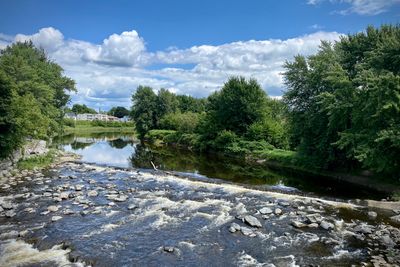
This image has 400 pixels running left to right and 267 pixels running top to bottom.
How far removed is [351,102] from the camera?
29391 millimetres

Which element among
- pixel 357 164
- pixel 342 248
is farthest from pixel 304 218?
pixel 357 164

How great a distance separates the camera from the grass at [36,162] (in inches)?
1220

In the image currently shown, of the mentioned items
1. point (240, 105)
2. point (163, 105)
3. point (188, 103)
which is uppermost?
point (188, 103)

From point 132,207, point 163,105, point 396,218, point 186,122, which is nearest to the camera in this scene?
point 396,218

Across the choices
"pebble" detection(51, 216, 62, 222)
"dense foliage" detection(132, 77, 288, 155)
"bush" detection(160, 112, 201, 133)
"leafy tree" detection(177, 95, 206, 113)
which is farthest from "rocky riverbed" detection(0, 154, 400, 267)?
"leafy tree" detection(177, 95, 206, 113)

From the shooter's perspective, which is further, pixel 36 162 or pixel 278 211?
pixel 36 162

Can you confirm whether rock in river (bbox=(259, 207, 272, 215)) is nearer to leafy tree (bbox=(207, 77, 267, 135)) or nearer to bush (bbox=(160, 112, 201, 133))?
leafy tree (bbox=(207, 77, 267, 135))

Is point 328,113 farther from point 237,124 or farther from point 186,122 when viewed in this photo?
point 186,122

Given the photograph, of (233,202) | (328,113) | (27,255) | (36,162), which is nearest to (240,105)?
(328,113)

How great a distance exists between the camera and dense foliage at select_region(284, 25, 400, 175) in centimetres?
2413

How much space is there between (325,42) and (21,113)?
1245 inches

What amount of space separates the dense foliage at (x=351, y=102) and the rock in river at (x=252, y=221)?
11041 millimetres

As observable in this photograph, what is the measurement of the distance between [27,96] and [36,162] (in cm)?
631

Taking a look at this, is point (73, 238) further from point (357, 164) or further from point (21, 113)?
point (357, 164)
